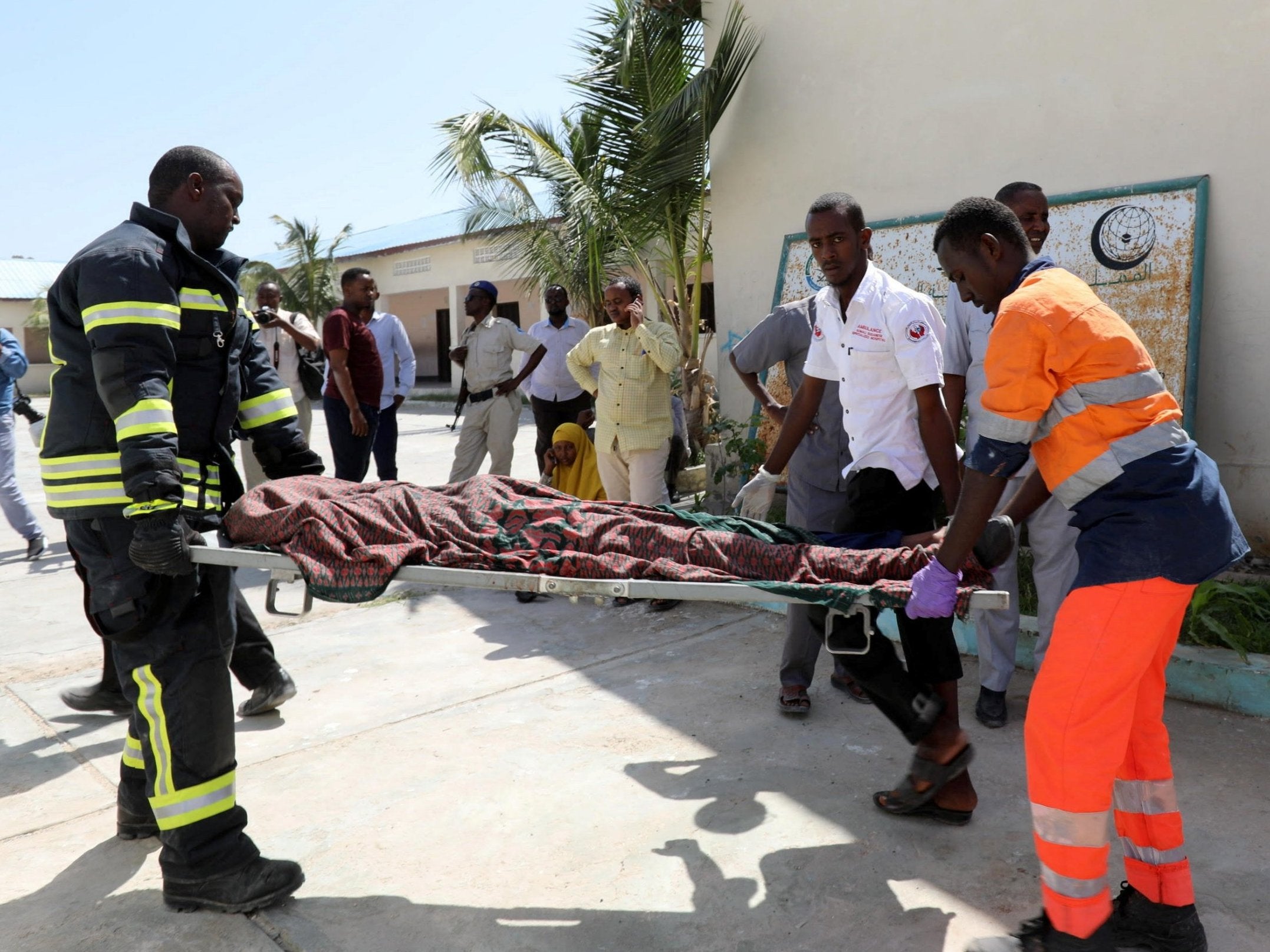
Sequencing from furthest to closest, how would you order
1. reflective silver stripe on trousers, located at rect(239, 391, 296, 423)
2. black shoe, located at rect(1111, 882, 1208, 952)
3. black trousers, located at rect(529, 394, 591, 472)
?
1. black trousers, located at rect(529, 394, 591, 472)
2. reflective silver stripe on trousers, located at rect(239, 391, 296, 423)
3. black shoe, located at rect(1111, 882, 1208, 952)

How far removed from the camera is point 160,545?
2.62m

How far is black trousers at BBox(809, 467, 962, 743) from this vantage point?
9.45ft

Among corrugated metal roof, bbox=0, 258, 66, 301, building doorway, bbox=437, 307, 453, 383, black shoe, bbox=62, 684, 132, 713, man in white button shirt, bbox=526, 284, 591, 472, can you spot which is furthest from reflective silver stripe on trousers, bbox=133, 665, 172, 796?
corrugated metal roof, bbox=0, 258, 66, 301

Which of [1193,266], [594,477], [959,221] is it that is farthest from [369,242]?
Answer: [959,221]

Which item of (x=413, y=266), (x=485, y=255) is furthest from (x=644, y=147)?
(x=413, y=266)

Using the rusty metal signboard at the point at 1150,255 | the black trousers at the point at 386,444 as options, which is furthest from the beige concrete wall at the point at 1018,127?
the black trousers at the point at 386,444

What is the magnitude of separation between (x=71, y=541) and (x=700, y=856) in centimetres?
206

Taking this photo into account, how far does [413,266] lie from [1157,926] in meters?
22.5

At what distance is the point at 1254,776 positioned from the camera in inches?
128

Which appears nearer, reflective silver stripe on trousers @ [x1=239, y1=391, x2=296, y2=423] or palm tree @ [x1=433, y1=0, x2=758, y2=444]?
reflective silver stripe on trousers @ [x1=239, y1=391, x2=296, y2=423]

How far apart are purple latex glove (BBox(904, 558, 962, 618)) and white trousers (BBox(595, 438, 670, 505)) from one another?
320 centimetres

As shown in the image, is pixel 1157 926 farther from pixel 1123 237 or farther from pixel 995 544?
pixel 1123 237

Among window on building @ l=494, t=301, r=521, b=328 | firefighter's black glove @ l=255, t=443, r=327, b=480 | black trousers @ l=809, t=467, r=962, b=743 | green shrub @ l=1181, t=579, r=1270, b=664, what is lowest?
green shrub @ l=1181, t=579, r=1270, b=664

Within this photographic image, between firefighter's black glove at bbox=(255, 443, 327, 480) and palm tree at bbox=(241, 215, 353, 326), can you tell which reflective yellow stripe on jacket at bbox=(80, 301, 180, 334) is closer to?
firefighter's black glove at bbox=(255, 443, 327, 480)
